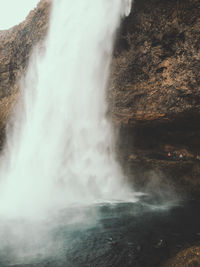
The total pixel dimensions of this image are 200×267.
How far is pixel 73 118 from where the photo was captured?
1561 centimetres

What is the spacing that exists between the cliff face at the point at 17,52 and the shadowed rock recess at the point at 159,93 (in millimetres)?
7890

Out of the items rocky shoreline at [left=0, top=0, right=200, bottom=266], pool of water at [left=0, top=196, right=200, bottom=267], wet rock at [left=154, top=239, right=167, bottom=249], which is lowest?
wet rock at [left=154, top=239, right=167, bottom=249]

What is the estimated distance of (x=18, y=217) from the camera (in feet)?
31.4

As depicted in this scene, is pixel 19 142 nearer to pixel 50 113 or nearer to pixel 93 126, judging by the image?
pixel 50 113

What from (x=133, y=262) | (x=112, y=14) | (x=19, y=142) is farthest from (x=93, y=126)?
(x=133, y=262)

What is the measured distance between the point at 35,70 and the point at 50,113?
4379 millimetres

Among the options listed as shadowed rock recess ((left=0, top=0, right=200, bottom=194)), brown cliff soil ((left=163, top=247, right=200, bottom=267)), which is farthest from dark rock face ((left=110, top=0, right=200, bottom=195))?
brown cliff soil ((left=163, top=247, right=200, bottom=267))

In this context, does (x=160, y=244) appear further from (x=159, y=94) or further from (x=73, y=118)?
(x=73, y=118)

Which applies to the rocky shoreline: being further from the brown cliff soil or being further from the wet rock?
the brown cliff soil

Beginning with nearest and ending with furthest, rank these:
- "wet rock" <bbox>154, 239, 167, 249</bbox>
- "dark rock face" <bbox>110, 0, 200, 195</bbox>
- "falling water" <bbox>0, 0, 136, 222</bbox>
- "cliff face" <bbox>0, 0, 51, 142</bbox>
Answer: "wet rock" <bbox>154, 239, 167, 249</bbox>, "dark rock face" <bbox>110, 0, 200, 195</bbox>, "falling water" <bbox>0, 0, 136, 222</bbox>, "cliff face" <bbox>0, 0, 51, 142</bbox>

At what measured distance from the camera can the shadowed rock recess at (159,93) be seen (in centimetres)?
1205

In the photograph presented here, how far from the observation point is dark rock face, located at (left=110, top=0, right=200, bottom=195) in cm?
1202

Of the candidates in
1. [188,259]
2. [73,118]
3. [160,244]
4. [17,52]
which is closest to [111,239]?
[160,244]

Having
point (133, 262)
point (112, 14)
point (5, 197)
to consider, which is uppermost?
point (112, 14)
